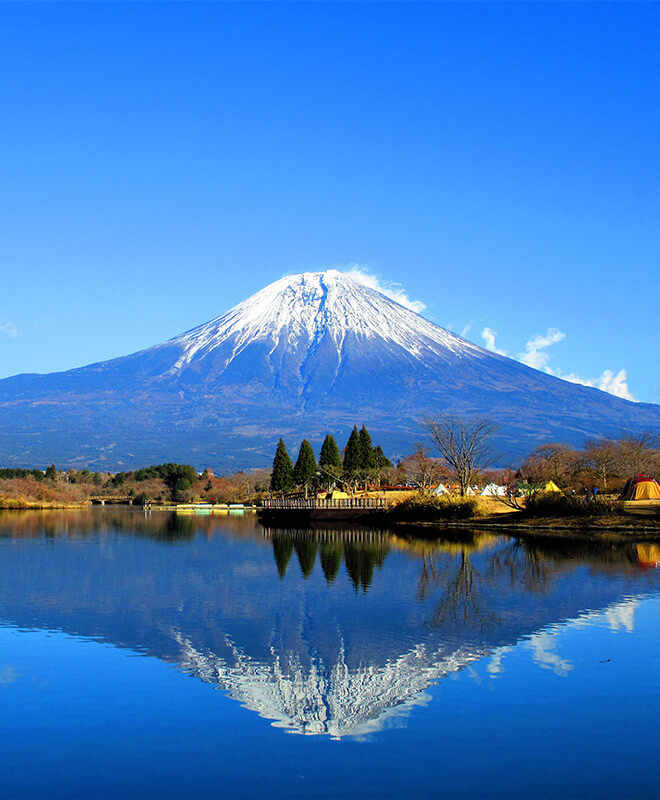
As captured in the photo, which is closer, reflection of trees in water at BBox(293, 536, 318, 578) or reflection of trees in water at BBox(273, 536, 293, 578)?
reflection of trees in water at BBox(293, 536, 318, 578)

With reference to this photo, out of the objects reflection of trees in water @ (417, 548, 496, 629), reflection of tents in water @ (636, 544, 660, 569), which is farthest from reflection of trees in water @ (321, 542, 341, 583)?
reflection of tents in water @ (636, 544, 660, 569)

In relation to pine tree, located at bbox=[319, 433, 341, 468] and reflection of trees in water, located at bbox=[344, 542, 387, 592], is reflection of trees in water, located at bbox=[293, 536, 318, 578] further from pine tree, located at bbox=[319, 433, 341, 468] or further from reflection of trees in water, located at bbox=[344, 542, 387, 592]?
pine tree, located at bbox=[319, 433, 341, 468]

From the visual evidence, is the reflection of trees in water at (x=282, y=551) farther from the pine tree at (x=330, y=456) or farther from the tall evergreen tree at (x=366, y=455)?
the pine tree at (x=330, y=456)

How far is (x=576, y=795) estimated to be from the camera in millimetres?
8281

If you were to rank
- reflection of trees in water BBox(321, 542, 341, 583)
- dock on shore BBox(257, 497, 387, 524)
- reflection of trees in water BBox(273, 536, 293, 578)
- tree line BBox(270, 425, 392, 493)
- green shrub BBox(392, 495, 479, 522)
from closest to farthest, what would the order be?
reflection of trees in water BBox(321, 542, 341, 583), reflection of trees in water BBox(273, 536, 293, 578), green shrub BBox(392, 495, 479, 522), dock on shore BBox(257, 497, 387, 524), tree line BBox(270, 425, 392, 493)

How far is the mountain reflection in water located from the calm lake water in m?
0.07

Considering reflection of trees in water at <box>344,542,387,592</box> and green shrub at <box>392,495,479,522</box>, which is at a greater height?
green shrub at <box>392,495,479,522</box>

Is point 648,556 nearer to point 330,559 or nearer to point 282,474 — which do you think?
point 330,559

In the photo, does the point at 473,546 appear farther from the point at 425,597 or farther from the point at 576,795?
the point at 576,795

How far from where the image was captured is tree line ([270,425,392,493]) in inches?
2918

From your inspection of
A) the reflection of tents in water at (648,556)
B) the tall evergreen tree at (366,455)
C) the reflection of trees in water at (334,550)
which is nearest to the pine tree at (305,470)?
the tall evergreen tree at (366,455)

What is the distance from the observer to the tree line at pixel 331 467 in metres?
74.1

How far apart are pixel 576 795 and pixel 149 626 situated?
10036 mm

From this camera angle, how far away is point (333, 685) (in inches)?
476
